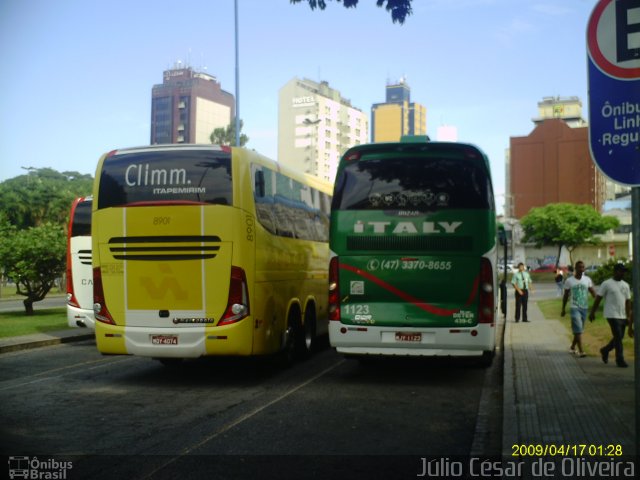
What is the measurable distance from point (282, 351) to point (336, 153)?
141 metres

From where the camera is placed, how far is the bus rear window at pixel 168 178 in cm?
1014

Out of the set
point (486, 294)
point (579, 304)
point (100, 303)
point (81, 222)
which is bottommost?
point (579, 304)

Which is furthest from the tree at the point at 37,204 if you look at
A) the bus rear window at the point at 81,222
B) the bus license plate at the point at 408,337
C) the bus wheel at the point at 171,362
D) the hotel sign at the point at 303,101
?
the hotel sign at the point at 303,101

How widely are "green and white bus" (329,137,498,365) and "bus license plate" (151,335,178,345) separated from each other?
92.4 inches

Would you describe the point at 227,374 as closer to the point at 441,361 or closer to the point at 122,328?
the point at 122,328

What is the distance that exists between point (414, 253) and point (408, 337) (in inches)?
48.9

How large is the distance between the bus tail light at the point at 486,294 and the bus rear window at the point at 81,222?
9.97 meters

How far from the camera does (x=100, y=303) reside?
10422 millimetres

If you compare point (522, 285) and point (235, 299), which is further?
point (522, 285)

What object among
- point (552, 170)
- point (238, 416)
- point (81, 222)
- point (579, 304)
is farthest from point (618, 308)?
point (552, 170)

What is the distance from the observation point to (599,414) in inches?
307

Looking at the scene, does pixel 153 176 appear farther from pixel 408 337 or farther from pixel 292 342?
pixel 408 337

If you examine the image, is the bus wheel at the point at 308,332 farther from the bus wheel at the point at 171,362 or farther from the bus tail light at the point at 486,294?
the bus tail light at the point at 486,294

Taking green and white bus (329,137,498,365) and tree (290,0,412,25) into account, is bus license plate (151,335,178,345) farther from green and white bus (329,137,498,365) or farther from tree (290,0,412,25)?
tree (290,0,412,25)
